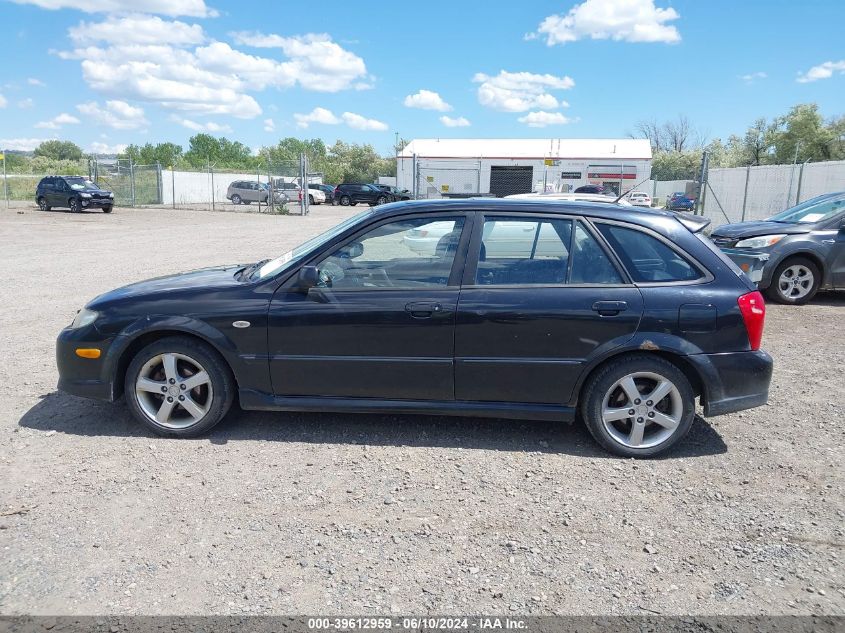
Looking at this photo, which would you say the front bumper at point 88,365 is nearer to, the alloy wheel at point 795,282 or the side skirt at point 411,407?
the side skirt at point 411,407

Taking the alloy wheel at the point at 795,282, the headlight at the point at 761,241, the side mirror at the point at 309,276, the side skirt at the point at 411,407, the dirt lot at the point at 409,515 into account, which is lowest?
the dirt lot at the point at 409,515

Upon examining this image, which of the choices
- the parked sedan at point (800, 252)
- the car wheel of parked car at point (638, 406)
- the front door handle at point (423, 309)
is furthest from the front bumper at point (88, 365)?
the parked sedan at point (800, 252)

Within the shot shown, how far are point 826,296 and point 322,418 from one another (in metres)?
9.09

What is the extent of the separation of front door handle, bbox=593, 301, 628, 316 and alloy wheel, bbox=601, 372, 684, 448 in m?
0.43

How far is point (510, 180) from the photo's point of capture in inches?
1635

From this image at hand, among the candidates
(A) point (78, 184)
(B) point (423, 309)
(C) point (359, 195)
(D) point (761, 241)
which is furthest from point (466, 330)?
(C) point (359, 195)

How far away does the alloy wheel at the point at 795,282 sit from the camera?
30.1ft

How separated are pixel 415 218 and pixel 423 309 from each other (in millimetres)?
670

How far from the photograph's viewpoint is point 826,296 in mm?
10094

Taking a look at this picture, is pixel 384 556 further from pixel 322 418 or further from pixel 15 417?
pixel 15 417

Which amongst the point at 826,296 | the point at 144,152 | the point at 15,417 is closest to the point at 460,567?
the point at 15,417

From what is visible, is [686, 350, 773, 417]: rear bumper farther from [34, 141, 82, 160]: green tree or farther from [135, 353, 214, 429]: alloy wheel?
[34, 141, 82, 160]: green tree

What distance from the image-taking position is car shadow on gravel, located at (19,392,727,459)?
4305mm

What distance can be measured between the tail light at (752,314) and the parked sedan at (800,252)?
525 centimetres
